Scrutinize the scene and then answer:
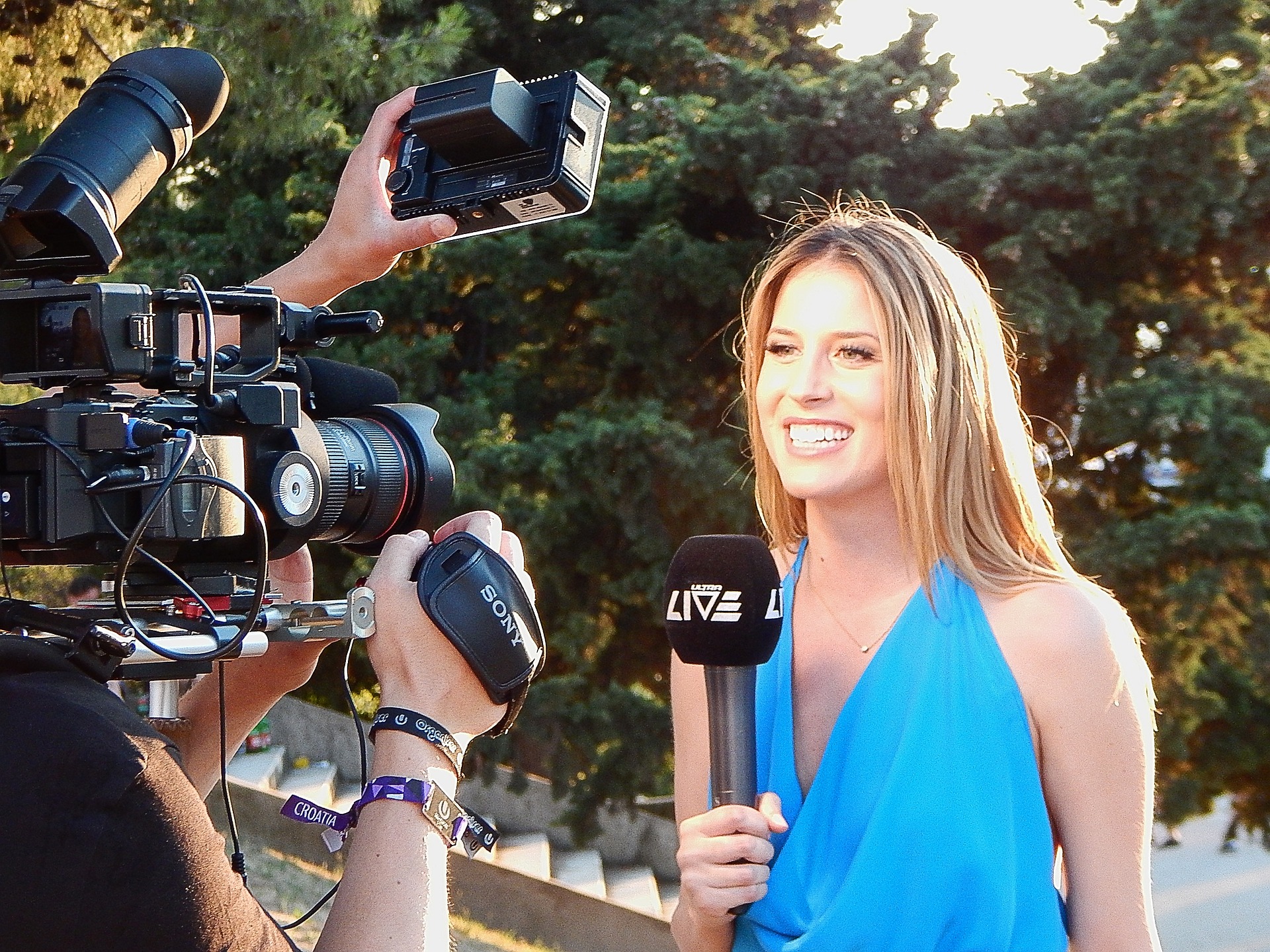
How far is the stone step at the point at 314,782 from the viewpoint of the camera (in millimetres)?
7669

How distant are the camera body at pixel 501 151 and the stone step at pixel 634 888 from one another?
6584 mm

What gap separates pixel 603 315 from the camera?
7.05 m

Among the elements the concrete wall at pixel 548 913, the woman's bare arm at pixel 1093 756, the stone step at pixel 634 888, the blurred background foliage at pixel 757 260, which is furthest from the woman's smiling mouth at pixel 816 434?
the stone step at pixel 634 888

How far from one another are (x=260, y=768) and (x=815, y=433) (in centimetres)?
653

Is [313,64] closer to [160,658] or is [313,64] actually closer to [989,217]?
[989,217]

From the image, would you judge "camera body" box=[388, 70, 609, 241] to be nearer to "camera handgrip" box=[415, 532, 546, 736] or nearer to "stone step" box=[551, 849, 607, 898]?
"camera handgrip" box=[415, 532, 546, 736]

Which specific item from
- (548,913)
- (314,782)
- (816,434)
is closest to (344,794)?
(314,782)

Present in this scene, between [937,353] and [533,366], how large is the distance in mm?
5828

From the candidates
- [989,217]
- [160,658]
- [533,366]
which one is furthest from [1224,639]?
[160,658]

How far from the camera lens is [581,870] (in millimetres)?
8477

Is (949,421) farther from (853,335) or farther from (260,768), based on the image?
(260,768)

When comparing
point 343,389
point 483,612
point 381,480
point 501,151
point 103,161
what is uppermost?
point 501,151

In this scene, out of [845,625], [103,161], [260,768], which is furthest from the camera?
[260,768]

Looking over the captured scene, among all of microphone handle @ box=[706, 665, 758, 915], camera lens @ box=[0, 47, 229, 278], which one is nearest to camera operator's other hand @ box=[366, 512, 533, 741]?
microphone handle @ box=[706, 665, 758, 915]
